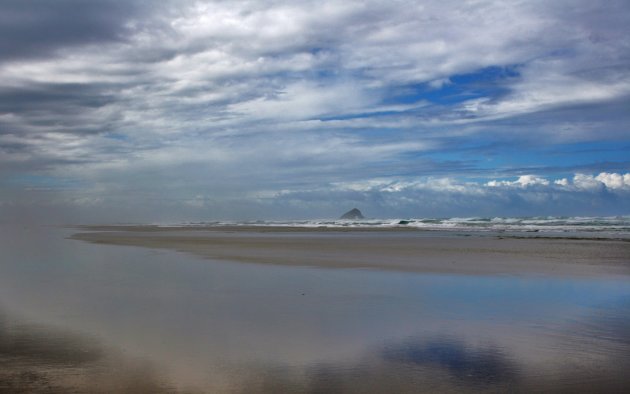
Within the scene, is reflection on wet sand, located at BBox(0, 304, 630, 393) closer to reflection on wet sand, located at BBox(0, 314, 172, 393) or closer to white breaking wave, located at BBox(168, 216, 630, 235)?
reflection on wet sand, located at BBox(0, 314, 172, 393)

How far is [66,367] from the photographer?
249 inches

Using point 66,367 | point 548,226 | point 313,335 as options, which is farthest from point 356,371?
point 548,226

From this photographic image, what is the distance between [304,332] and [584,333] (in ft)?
14.2

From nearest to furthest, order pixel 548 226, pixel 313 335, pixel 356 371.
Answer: pixel 356 371 < pixel 313 335 < pixel 548 226

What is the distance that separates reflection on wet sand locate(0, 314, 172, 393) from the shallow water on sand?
0.02 metres

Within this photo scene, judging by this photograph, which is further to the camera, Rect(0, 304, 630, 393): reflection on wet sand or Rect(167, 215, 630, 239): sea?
Rect(167, 215, 630, 239): sea

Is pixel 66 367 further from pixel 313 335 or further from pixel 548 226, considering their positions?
pixel 548 226

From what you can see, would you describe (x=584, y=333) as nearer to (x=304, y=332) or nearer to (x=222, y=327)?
(x=304, y=332)

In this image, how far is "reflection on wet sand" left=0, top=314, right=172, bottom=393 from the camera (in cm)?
562

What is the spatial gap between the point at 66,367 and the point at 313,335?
3.42m

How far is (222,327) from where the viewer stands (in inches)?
338

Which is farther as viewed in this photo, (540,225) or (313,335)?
(540,225)

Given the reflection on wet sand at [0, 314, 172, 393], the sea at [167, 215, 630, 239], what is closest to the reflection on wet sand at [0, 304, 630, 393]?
the reflection on wet sand at [0, 314, 172, 393]

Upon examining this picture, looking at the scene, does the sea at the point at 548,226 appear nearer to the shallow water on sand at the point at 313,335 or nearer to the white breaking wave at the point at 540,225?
the white breaking wave at the point at 540,225
